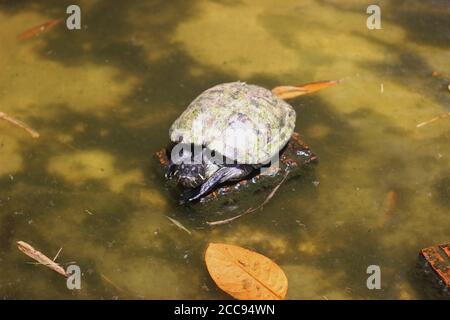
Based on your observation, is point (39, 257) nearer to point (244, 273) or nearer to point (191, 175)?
point (191, 175)

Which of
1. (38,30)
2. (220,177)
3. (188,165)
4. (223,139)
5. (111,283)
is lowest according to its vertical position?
(111,283)

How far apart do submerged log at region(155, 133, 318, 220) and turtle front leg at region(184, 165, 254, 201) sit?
6 cm

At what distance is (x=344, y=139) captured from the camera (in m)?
5.45

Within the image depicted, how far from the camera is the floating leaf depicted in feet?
13.7

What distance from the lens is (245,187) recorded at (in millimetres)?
4957

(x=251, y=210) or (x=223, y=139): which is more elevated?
(x=223, y=139)

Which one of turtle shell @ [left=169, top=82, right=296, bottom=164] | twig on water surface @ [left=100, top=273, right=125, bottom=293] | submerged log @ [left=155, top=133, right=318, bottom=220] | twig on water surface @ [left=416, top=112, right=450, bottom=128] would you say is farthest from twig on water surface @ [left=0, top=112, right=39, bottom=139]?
twig on water surface @ [left=416, top=112, right=450, bottom=128]

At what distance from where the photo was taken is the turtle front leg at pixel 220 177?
480 cm

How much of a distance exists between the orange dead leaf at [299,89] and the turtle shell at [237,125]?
0.80m

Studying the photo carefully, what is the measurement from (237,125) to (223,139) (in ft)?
0.50

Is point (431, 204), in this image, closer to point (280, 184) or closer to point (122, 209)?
point (280, 184)

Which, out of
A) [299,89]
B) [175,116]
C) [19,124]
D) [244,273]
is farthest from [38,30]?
[244,273]

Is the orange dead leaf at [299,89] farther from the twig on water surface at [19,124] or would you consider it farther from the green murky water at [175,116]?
the twig on water surface at [19,124]

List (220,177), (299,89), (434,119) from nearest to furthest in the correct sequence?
(220,177), (434,119), (299,89)
